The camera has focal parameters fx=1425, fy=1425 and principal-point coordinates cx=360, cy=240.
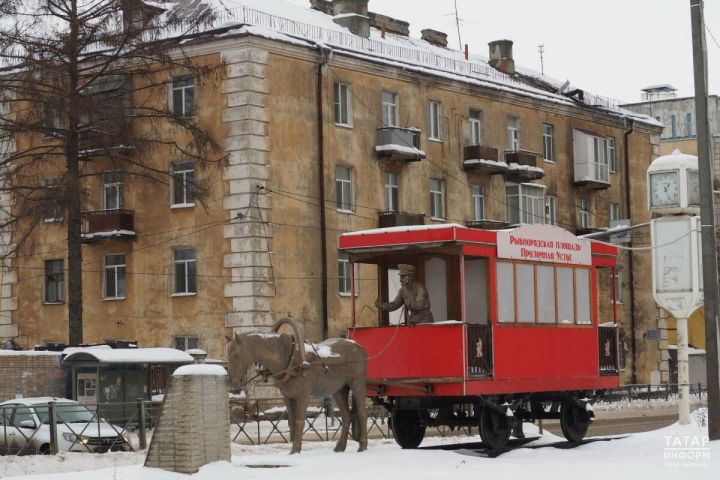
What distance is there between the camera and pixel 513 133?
184ft

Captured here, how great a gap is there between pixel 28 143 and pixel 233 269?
954 cm

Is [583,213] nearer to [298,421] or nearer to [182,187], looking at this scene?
[182,187]

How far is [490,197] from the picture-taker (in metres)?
54.5

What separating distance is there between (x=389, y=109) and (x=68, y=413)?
2381 centimetres

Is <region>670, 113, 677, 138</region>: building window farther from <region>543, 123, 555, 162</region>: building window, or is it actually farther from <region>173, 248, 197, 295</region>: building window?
<region>173, 248, 197, 295</region>: building window

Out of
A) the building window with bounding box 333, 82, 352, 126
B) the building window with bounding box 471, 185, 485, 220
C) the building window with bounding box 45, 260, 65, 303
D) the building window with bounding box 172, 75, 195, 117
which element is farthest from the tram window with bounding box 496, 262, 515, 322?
the building window with bounding box 471, 185, 485, 220

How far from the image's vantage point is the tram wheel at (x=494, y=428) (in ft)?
77.0

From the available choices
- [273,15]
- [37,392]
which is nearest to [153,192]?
[273,15]

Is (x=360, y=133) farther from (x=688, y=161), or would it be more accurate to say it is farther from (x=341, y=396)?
(x=341, y=396)

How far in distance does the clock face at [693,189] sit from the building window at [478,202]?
2738 cm

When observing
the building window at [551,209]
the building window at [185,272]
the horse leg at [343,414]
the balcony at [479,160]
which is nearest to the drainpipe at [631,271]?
the building window at [551,209]

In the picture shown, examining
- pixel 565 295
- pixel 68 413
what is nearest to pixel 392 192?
pixel 68 413

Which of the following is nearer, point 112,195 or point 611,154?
point 112,195

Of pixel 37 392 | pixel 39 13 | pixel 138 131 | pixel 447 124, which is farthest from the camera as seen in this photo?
pixel 447 124
